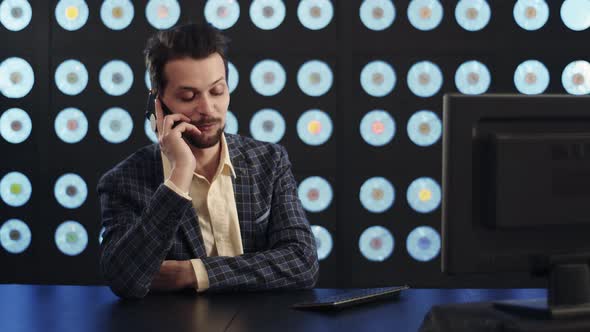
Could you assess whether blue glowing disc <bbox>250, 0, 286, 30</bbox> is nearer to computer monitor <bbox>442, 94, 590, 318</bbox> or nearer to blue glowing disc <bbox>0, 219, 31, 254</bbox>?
blue glowing disc <bbox>0, 219, 31, 254</bbox>

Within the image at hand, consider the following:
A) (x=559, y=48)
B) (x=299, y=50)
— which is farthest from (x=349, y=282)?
(x=559, y=48)

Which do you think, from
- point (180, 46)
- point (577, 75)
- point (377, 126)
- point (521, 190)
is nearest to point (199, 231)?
point (180, 46)

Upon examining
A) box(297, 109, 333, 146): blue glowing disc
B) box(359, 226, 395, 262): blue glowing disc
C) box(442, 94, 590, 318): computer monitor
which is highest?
box(297, 109, 333, 146): blue glowing disc

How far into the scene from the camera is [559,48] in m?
2.93

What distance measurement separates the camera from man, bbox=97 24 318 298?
1.70m

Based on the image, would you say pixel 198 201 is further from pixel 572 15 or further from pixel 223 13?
pixel 572 15

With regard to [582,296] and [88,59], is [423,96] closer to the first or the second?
[88,59]

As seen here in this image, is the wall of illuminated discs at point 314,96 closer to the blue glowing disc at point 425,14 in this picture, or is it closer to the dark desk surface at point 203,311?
the blue glowing disc at point 425,14

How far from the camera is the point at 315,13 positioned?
296cm

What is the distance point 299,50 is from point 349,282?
1.04 metres

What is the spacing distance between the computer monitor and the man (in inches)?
Result: 28.7

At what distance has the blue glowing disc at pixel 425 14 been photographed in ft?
9.64

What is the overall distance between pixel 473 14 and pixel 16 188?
216cm

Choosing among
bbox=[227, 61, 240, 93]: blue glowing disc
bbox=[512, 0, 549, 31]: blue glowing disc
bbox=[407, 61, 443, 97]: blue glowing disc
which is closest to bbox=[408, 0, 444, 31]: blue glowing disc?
bbox=[407, 61, 443, 97]: blue glowing disc
